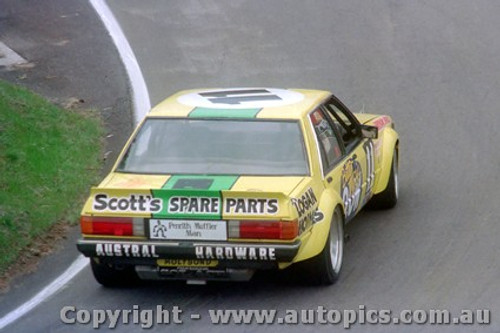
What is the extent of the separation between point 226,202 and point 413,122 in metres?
6.81

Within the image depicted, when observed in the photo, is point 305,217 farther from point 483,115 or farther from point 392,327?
point 483,115

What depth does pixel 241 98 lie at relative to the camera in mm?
10727

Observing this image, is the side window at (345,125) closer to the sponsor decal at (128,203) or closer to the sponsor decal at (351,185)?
the sponsor decal at (351,185)

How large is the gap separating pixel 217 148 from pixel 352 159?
1.47 m

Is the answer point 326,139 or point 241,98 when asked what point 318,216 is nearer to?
point 326,139

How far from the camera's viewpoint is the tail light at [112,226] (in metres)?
9.16

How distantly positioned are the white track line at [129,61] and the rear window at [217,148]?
15.9ft

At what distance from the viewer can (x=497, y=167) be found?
531 inches

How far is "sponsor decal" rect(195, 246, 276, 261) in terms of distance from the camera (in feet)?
29.3

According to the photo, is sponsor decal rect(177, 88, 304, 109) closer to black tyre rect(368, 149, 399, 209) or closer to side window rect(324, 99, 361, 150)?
side window rect(324, 99, 361, 150)

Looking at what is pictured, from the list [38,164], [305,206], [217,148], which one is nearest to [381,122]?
[217,148]

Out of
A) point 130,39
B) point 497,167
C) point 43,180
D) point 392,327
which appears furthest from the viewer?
point 130,39

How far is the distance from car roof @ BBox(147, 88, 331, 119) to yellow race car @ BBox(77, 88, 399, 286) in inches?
0.5

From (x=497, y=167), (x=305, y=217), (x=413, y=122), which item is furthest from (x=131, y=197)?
(x=413, y=122)
